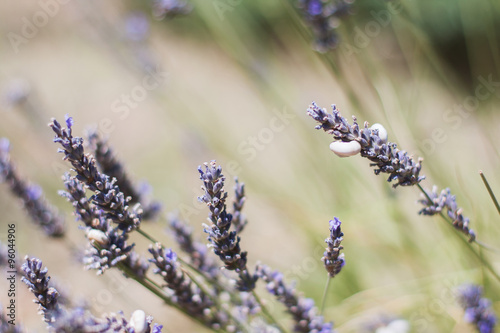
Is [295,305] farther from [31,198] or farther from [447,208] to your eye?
[31,198]

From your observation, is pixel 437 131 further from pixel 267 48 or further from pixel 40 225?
pixel 267 48

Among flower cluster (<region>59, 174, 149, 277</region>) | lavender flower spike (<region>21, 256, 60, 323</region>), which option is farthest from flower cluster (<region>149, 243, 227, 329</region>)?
lavender flower spike (<region>21, 256, 60, 323</region>)

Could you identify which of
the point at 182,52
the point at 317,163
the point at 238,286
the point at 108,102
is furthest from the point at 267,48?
the point at 238,286

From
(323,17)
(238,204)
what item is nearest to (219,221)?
(238,204)

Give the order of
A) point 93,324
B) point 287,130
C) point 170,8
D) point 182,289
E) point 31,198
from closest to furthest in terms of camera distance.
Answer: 1. point 93,324
2. point 182,289
3. point 31,198
4. point 170,8
5. point 287,130

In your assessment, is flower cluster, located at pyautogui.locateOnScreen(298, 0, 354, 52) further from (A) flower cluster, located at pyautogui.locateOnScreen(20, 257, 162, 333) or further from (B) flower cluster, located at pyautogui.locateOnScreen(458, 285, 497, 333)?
(A) flower cluster, located at pyautogui.locateOnScreen(20, 257, 162, 333)
